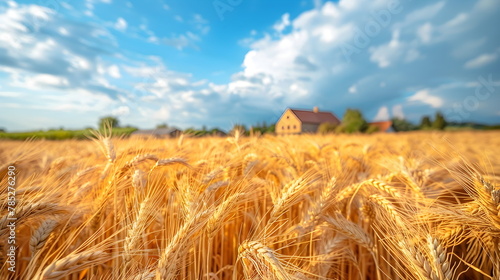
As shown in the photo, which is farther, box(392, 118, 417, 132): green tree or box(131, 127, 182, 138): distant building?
box(392, 118, 417, 132): green tree

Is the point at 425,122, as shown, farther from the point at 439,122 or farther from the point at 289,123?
the point at 289,123

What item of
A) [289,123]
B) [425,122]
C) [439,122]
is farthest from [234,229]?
[425,122]

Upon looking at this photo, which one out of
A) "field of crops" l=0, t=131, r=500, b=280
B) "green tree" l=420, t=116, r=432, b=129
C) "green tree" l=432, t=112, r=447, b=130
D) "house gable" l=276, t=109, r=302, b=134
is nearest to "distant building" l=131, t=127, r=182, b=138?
"field of crops" l=0, t=131, r=500, b=280

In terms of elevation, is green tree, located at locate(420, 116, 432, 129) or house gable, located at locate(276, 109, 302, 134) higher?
green tree, located at locate(420, 116, 432, 129)

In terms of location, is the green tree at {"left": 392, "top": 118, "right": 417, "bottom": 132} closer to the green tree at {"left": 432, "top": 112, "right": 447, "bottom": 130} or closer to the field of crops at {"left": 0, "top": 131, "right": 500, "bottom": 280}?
the green tree at {"left": 432, "top": 112, "right": 447, "bottom": 130}

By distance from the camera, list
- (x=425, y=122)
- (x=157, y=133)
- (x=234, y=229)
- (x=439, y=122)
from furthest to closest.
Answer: (x=425, y=122), (x=439, y=122), (x=157, y=133), (x=234, y=229)

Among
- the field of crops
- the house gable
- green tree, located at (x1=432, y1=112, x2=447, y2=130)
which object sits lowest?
the field of crops

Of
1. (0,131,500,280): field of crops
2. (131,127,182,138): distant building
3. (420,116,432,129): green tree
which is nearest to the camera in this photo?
(0,131,500,280): field of crops

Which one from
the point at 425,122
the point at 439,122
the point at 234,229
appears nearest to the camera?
the point at 234,229

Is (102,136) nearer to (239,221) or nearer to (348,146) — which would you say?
(239,221)

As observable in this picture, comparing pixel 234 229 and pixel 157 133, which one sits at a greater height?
pixel 157 133

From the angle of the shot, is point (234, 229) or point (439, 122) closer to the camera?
point (234, 229)

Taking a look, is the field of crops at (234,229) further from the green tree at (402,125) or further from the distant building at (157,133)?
the green tree at (402,125)

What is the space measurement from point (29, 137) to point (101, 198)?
1067 millimetres
